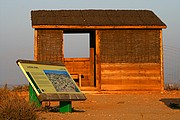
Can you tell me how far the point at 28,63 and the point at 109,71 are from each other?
383 inches

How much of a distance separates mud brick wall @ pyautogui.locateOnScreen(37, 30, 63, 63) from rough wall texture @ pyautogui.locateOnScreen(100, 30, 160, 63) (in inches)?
87.6

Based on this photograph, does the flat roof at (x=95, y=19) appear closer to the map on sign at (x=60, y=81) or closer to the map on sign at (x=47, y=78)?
the map on sign at (x=47, y=78)

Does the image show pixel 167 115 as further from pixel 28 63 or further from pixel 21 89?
pixel 21 89

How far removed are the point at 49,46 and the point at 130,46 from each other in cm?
429

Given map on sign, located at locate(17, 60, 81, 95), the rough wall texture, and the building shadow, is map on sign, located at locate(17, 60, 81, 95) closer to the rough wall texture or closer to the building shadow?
the building shadow

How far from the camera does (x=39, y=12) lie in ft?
79.2

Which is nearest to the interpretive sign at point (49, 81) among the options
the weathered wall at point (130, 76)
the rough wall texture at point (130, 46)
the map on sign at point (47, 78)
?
the map on sign at point (47, 78)

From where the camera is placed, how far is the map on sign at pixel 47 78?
12914 millimetres

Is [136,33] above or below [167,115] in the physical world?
above

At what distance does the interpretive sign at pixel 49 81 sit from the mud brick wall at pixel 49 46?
8002 millimetres

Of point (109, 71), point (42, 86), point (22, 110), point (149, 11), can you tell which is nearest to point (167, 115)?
point (42, 86)

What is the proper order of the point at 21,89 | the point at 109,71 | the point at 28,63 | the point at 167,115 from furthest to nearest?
the point at 21,89
the point at 109,71
the point at 28,63
the point at 167,115

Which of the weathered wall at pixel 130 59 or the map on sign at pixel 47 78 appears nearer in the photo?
the map on sign at pixel 47 78

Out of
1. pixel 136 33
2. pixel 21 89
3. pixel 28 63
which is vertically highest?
pixel 136 33
